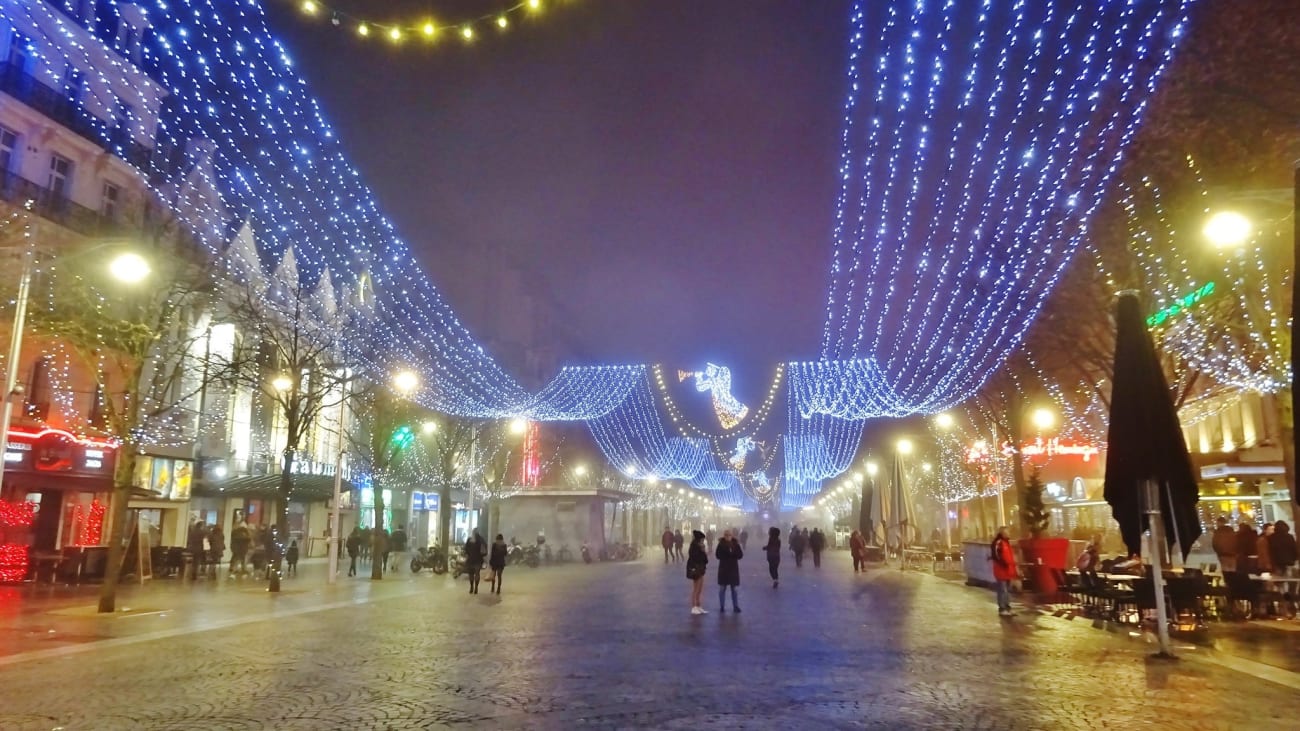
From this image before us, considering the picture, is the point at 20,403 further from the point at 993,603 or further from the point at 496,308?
the point at 496,308

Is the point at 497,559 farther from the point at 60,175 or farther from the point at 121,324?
the point at 60,175

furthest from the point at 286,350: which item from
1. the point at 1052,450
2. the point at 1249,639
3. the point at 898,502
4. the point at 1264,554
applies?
the point at 1052,450

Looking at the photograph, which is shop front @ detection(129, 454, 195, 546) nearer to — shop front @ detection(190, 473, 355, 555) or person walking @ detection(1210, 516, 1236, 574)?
shop front @ detection(190, 473, 355, 555)

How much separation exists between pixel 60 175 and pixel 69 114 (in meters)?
1.77

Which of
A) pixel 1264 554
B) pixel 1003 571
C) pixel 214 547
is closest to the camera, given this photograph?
pixel 1003 571

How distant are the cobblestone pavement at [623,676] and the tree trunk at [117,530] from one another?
0.95 meters

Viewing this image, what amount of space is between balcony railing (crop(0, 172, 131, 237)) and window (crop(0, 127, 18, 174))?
25.9 inches

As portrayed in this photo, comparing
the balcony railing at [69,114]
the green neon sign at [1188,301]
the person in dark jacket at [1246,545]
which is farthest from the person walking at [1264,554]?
the balcony railing at [69,114]

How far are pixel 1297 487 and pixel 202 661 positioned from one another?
11.1 meters

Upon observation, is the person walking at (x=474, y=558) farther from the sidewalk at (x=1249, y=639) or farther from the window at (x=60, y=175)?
the window at (x=60, y=175)

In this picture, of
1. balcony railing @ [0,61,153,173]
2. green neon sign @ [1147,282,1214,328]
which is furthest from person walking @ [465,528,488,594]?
green neon sign @ [1147,282,1214,328]

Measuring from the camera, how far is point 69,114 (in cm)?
2505

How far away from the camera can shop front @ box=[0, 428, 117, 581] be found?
23.2m

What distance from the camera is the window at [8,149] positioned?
76.0 feet
